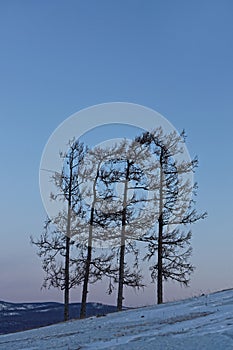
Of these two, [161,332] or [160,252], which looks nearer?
[161,332]

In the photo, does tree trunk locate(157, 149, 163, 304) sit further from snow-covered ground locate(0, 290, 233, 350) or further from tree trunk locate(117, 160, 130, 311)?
snow-covered ground locate(0, 290, 233, 350)

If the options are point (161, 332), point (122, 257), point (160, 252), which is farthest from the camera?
point (122, 257)

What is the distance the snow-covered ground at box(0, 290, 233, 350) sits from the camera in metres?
10.3

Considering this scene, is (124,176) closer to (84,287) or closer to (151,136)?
(151,136)

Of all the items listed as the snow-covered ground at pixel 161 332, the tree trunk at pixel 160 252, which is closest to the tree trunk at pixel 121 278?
the tree trunk at pixel 160 252

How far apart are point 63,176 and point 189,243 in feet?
28.4

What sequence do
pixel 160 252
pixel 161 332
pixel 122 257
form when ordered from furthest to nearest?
pixel 122 257
pixel 160 252
pixel 161 332

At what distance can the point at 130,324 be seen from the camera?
15023mm

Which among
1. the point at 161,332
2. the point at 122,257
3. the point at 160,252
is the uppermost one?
the point at 160,252

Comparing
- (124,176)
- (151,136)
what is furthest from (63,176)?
(151,136)

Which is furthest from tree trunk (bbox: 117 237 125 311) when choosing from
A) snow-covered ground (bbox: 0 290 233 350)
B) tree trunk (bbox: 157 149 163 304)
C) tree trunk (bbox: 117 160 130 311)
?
snow-covered ground (bbox: 0 290 233 350)

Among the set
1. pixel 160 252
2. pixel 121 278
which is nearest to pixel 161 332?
pixel 160 252

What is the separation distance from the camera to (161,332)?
39.6 feet

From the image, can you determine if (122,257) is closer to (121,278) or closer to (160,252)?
(121,278)
